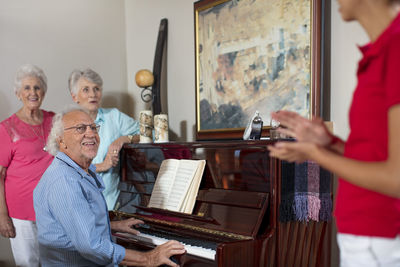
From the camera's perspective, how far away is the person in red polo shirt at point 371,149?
70cm

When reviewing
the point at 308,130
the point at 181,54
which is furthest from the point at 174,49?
the point at 308,130

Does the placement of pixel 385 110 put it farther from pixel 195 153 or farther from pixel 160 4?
pixel 160 4

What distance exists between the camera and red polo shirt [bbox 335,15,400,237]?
72cm

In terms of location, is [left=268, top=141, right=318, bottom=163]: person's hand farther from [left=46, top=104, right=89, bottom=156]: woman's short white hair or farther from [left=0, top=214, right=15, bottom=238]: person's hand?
[left=0, top=214, right=15, bottom=238]: person's hand

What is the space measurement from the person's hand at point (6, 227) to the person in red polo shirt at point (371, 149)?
2.40 metres

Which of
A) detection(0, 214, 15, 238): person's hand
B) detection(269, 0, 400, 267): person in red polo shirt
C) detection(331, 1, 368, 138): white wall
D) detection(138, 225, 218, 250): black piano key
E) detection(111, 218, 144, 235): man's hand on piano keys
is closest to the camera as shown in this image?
detection(269, 0, 400, 267): person in red polo shirt

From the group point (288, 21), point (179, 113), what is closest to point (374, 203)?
point (288, 21)

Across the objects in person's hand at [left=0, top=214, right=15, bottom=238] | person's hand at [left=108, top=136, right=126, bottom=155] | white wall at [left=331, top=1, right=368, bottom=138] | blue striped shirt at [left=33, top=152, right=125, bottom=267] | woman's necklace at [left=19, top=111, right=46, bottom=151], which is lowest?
person's hand at [left=0, top=214, right=15, bottom=238]

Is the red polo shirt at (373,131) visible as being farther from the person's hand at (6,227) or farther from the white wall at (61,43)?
the white wall at (61,43)

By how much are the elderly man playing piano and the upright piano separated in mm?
215

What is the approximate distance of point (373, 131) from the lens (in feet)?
2.44

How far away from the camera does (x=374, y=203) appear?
0.76 metres

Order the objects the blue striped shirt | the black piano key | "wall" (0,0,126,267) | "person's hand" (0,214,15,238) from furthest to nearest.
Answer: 1. "wall" (0,0,126,267)
2. "person's hand" (0,214,15,238)
3. the black piano key
4. the blue striped shirt

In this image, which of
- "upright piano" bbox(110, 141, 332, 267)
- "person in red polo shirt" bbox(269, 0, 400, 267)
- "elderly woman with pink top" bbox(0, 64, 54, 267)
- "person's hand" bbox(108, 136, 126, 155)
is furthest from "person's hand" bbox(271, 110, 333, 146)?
"elderly woman with pink top" bbox(0, 64, 54, 267)
